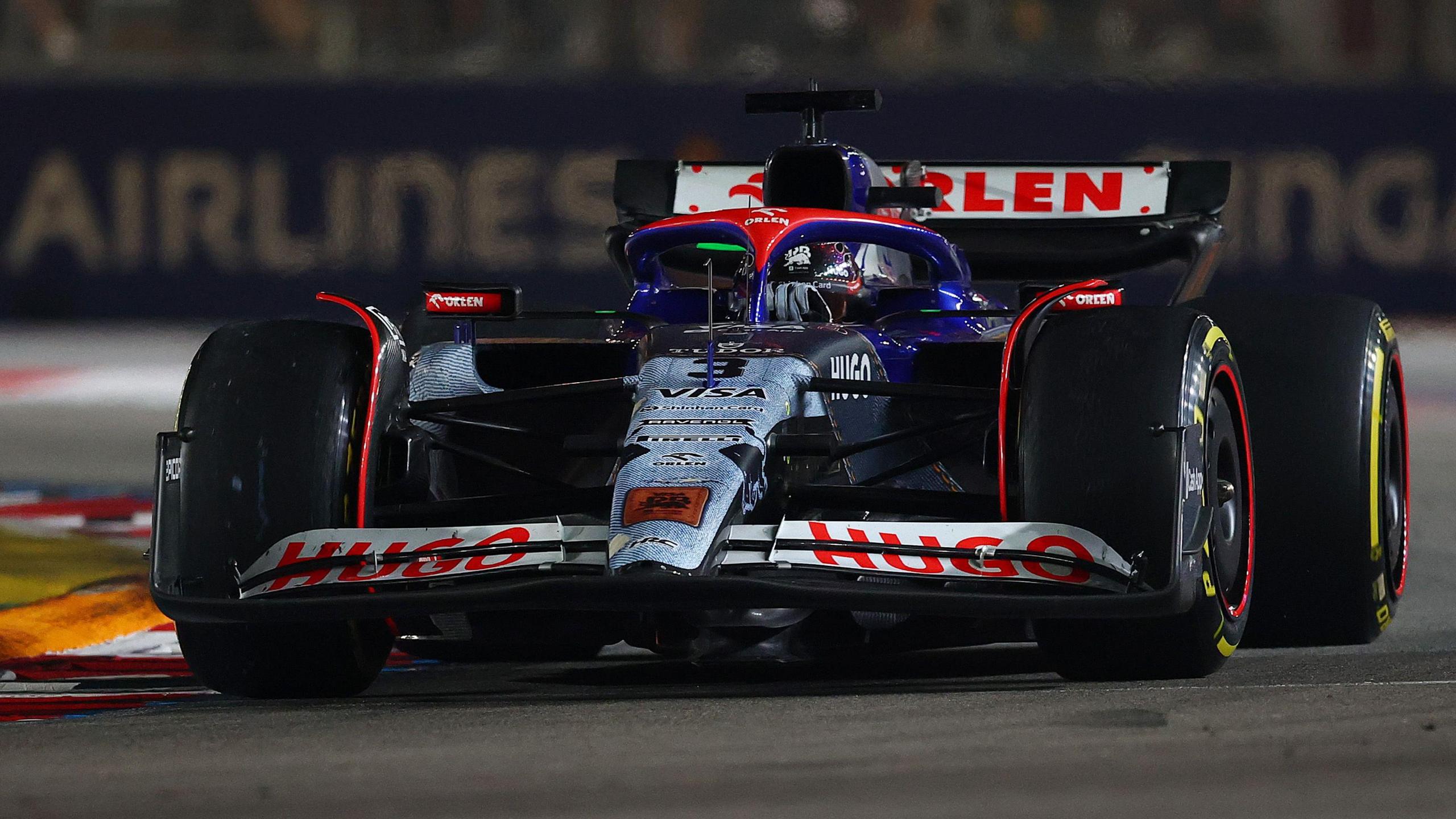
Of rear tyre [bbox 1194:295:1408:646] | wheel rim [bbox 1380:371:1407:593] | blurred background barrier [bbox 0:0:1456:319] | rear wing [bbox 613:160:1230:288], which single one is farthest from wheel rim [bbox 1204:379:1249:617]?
blurred background barrier [bbox 0:0:1456:319]

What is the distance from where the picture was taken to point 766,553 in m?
5.13

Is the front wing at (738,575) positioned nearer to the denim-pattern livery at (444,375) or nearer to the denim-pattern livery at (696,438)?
the denim-pattern livery at (696,438)

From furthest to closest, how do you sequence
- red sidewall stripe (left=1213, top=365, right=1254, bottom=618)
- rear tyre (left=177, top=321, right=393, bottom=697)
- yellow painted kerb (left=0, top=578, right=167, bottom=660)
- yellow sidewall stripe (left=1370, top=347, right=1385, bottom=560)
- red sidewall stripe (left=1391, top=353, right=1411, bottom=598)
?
red sidewall stripe (left=1391, top=353, right=1411, bottom=598) < yellow painted kerb (left=0, top=578, right=167, bottom=660) < yellow sidewall stripe (left=1370, top=347, right=1385, bottom=560) < red sidewall stripe (left=1213, top=365, right=1254, bottom=618) < rear tyre (left=177, top=321, right=393, bottom=697)

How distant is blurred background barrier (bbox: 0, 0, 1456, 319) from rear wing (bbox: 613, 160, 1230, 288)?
1047 centimetres

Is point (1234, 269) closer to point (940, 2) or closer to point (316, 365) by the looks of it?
point (940, 2)

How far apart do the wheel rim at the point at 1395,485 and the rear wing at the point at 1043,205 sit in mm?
1596

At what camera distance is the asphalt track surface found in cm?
392

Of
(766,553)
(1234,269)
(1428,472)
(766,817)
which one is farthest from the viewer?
(1234,269)

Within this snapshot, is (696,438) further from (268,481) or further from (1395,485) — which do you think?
(1395,485)

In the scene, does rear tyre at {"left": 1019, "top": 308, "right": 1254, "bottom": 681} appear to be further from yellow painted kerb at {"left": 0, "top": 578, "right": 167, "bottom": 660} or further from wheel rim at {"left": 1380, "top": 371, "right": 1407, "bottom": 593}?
yellow painted kerb at {"left": 0, "top": 578, "right": 167, "bottom": 660}

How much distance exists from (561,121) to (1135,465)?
1600 centimetres

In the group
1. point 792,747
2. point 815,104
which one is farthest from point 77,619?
point 792,747

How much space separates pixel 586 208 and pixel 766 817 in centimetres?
1732

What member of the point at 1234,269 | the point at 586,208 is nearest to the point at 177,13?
the point at 586,208
